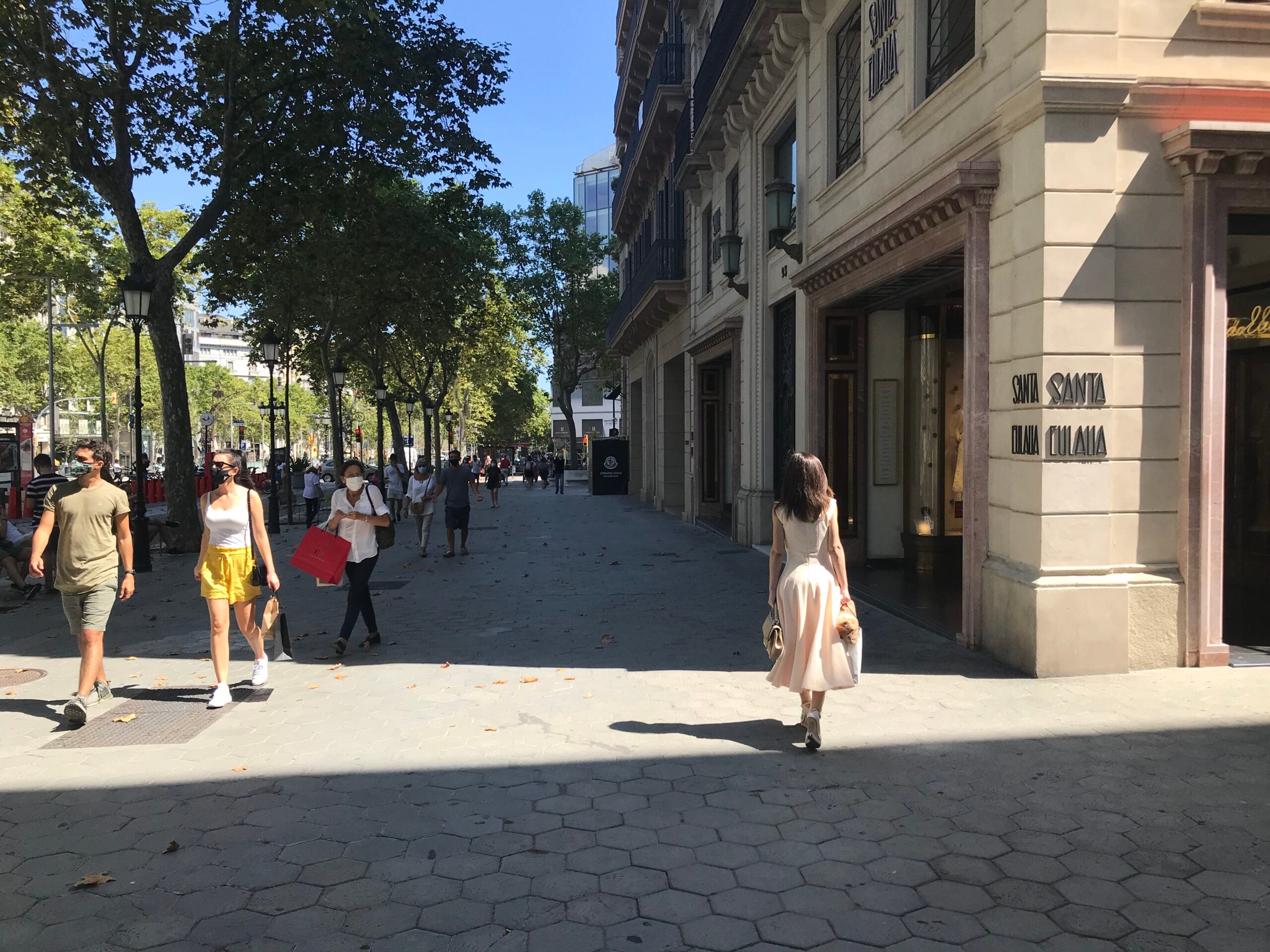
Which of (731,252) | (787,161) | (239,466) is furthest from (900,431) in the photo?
(239,466)

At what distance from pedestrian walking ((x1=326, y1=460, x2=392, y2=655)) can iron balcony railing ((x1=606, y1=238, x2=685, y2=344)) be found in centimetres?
1476

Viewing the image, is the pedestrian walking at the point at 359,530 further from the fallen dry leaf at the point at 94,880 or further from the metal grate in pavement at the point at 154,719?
the fallen dry leaf at the point at 94,880

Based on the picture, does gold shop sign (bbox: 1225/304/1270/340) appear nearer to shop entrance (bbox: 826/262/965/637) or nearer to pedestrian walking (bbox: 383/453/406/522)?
shop entrance (bbox: 826/262/965/637)

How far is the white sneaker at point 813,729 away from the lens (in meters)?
5.30

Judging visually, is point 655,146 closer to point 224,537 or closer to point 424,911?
point 224,537

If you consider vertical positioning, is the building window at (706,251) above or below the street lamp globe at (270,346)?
above

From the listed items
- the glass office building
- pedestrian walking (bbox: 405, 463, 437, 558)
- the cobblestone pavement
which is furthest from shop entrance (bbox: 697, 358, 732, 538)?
the glass office building

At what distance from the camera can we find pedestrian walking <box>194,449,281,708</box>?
255 inches

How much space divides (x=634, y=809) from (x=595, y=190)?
3450 inches

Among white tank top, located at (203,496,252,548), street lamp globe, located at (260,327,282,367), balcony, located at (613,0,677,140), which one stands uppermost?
balcony, located at (613,0,677,140)

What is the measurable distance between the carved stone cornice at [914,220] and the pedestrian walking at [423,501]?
7.80 metres

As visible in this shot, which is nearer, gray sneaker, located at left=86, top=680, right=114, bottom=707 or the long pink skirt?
the long pink skirt

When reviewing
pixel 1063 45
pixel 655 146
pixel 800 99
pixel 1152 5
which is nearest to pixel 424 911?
pixel 1063 45

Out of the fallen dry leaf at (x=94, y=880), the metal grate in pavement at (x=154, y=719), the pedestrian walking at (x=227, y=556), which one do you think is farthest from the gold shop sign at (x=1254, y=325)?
the fallen dry leaf at (x=94, y=880)
